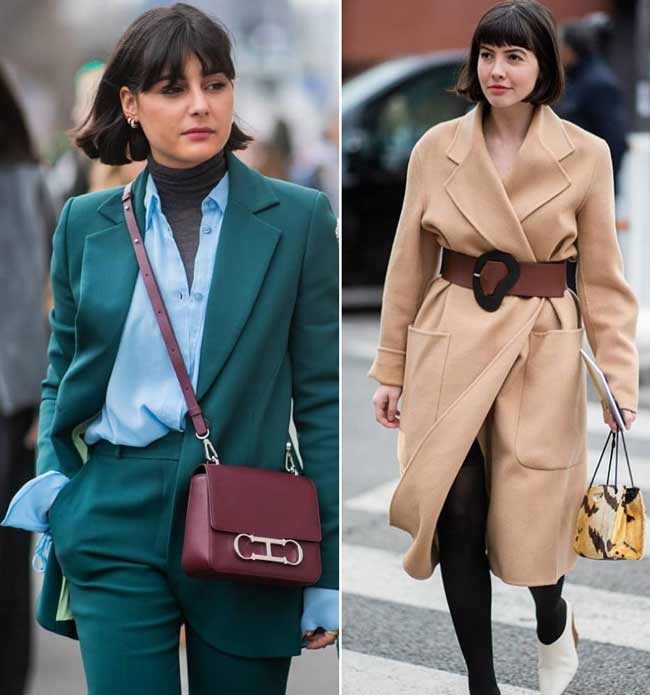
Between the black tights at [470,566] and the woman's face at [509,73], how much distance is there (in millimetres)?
845

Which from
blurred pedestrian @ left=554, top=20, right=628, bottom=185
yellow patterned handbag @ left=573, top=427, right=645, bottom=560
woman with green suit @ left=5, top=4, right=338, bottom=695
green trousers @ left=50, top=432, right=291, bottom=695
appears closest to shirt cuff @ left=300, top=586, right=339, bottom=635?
woman with green suit @ left=5, top=4, right=338, bottom=695

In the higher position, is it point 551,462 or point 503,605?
point 551,462

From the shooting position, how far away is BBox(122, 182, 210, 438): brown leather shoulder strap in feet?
8.79

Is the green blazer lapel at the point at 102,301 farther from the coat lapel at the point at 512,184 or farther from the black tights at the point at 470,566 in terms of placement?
the black tights at the point at 470,566

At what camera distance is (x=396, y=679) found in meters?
4.33

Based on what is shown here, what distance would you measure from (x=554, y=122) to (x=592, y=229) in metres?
0.27

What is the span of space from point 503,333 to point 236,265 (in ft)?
2.91

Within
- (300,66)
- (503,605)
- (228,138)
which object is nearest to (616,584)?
(503,605)

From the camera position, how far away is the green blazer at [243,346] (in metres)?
2.72

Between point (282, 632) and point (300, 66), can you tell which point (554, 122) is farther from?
point (300, 66)

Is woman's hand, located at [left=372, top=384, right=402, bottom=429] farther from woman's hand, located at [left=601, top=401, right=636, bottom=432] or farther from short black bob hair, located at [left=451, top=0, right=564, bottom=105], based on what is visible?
short black bob hair, located at [left=451, top=0, right=564, bottom=105]

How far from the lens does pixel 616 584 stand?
208 inches

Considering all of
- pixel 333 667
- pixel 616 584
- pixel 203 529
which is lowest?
pixel 616 584

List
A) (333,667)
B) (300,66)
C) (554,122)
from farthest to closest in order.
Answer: (300,66) < (554,122) < (333,667)
